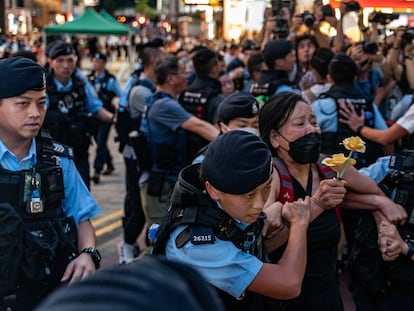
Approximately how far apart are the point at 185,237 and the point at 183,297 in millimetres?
1396

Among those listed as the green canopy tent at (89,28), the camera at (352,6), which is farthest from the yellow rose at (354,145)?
the green canopy tent at (89,28)

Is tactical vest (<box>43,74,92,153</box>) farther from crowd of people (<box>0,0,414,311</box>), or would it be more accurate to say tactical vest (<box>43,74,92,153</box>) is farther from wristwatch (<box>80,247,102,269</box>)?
wristwatch (<box>80,247,102,269</box>)

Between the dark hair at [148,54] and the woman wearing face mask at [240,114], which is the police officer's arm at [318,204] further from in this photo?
the dark hair at [148,54]

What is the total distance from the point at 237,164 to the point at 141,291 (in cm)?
138

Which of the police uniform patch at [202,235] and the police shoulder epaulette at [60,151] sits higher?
the police shoulder epaulette at [60,151]

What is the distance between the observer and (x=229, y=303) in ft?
8.33

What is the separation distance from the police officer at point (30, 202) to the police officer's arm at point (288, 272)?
32.9 inches

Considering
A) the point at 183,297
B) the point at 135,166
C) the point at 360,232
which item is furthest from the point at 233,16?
the point at 183,297

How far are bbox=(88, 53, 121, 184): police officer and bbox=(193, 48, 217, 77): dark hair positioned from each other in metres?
3.28

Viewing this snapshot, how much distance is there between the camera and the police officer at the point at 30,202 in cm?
272

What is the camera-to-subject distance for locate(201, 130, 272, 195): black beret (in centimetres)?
235

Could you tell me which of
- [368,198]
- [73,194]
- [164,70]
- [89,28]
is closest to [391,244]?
[368,198]

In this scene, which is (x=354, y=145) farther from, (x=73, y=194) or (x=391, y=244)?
(x=73, y=194)

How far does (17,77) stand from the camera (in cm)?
283
